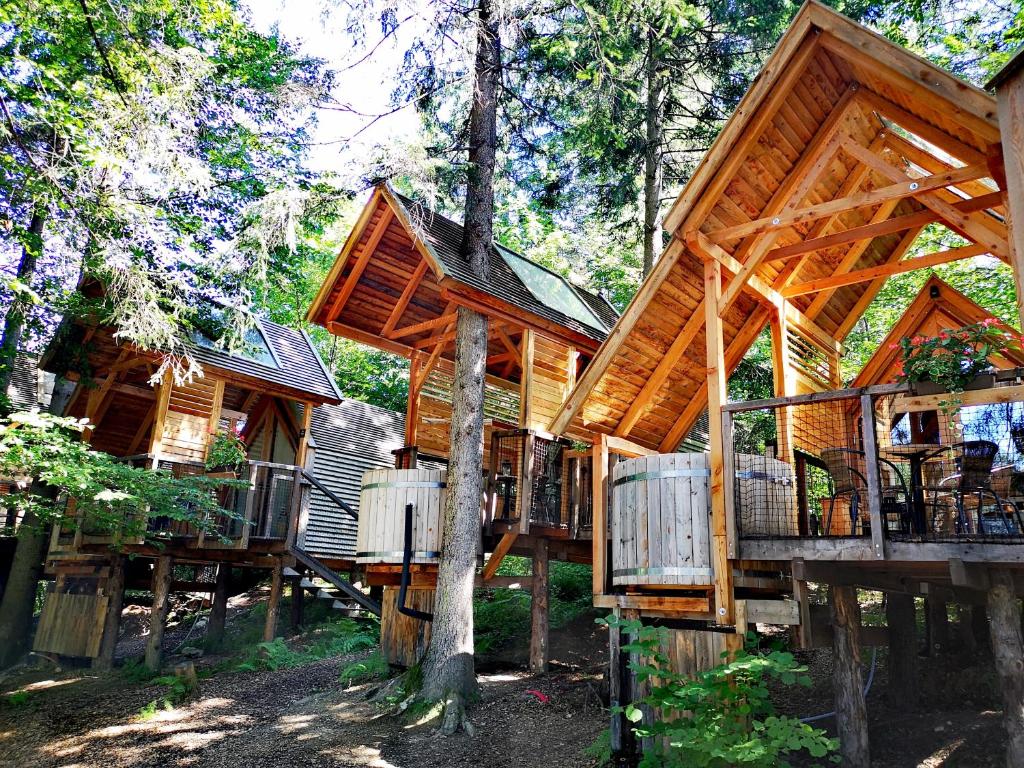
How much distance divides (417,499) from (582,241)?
1692 centimetres

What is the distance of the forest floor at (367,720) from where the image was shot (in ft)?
Answer: 25.4

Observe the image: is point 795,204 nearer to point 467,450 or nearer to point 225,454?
point 467,450

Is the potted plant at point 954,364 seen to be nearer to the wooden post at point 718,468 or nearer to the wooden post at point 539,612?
the wooden post at point 718,468

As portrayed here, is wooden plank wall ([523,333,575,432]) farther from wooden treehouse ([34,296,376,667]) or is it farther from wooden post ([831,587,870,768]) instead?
wooden post ([831,587,870,768])

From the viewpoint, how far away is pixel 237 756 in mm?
8562

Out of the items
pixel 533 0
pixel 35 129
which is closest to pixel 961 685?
pixel 533 0

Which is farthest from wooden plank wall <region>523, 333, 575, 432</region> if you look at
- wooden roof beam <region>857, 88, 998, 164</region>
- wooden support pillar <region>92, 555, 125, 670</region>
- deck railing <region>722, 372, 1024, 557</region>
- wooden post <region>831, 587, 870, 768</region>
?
wooden support pillar <region>92, 555, 125, 670</region>

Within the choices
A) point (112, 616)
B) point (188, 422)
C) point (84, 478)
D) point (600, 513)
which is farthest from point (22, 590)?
point (600, 513)

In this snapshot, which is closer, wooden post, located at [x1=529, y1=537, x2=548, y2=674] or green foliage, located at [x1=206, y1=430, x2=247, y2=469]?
wooden post, located at [x1=529, y1=537, x2=548, y2=674]

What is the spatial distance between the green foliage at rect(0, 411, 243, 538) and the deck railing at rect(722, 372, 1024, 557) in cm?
683

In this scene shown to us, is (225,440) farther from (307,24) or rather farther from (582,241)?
(582,241)

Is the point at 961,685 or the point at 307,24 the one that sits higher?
the point at 307,24

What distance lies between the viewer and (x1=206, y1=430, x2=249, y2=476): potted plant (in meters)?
13.7

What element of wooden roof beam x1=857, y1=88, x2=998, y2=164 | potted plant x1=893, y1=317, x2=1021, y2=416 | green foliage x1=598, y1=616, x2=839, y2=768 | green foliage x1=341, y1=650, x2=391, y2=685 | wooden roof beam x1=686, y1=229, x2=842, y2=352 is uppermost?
wooden roof beam x1=857, y1=88, x2=998, y2=164
